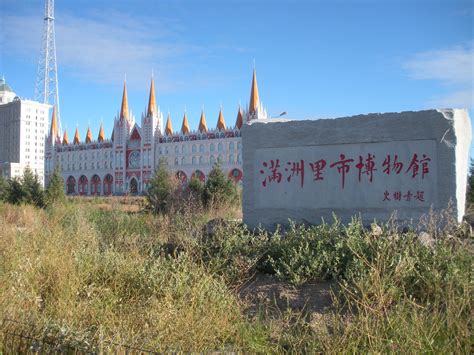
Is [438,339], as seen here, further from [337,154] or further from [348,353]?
[337,154]

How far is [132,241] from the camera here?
17.1 feet

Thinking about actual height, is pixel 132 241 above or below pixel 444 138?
below

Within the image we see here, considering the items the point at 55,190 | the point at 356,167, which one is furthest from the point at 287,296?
the point at 55,190

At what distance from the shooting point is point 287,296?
3.74 meters

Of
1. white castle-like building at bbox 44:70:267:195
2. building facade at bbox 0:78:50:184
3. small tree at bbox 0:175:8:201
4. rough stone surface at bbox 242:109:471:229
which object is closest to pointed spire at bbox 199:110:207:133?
white castle-like building at bbox 44:70:267:195

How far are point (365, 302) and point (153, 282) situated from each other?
1.61m

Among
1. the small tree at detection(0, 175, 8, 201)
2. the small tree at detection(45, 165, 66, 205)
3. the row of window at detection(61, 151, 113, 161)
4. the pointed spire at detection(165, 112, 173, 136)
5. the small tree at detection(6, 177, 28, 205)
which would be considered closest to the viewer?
the small tree at detection(45, 165, 66, 205)

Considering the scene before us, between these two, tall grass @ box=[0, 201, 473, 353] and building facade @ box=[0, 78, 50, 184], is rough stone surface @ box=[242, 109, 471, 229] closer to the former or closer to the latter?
tall grass @ box=[0, 201, 473, 353]

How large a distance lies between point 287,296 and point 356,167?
306 cm

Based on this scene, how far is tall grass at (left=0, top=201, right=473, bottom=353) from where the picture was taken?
279 cm

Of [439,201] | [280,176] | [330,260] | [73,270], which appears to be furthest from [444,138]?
[73,270]

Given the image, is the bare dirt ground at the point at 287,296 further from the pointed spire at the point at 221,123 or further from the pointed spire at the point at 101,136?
the pointed spire at the point at 101,136

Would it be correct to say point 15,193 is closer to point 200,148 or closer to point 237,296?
point 237,296

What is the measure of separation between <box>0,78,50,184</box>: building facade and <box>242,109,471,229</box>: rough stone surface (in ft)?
245
